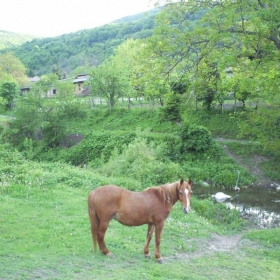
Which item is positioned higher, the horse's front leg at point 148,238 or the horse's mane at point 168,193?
the horse's mane at point 168,193

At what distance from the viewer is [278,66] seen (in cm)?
1291

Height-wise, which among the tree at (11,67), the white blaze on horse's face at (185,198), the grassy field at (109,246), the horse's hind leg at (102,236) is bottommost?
the grassy field at (109,246)

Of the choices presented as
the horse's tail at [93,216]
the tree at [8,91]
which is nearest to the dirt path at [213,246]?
the horse's tail at [93,216]

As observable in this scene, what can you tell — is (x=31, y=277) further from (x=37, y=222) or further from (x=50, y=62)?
(x=50, y=62)

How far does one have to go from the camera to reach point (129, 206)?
28.4 feet

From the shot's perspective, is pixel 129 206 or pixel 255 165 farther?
pixel 255 165

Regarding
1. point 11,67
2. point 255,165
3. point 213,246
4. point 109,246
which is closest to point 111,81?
point 255,165

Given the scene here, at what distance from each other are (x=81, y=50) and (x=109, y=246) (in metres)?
135

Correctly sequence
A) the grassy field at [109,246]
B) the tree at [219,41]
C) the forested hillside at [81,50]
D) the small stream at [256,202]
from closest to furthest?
1. the grassy field at [109,246]
2. the tree at [219,41]
3. the small stream at [256,202]
4. the forested hillside at [81,50]

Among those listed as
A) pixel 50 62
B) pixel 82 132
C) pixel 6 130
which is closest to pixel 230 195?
pixel 82 132

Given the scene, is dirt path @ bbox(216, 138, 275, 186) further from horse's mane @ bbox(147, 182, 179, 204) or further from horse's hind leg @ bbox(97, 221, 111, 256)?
horse's hind leg @ bbox(97, 221, 111, 256)

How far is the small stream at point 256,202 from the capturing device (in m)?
17.7

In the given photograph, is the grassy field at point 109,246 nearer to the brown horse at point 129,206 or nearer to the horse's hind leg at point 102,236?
the horse's hind leg at point 102,236

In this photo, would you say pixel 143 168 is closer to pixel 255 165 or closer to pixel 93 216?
pixel 255 165
